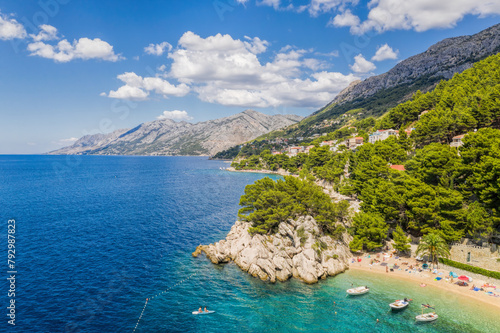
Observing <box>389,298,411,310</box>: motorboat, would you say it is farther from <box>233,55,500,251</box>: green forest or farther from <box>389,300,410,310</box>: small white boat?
<box>233,55,500,251</box>: green forest

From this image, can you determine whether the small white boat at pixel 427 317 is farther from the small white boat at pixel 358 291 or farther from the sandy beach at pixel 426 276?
the sandy beach at pixel 426 276

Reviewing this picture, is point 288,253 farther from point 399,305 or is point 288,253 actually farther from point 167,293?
point 167,293

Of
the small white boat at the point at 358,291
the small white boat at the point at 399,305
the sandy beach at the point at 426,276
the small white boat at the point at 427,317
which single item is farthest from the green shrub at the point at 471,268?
the small white boat at the point at 358,291

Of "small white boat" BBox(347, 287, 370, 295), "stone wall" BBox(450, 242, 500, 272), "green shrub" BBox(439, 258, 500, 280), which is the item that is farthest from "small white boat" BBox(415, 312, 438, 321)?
"stone wall" BBox(450, 242, 500, 272)

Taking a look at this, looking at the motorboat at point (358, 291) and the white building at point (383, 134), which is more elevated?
the white building at point (383, 134)

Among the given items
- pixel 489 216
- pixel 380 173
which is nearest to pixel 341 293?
pixel 489 216

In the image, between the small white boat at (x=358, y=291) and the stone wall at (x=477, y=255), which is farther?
the stone wall at (x=477, y=255)
